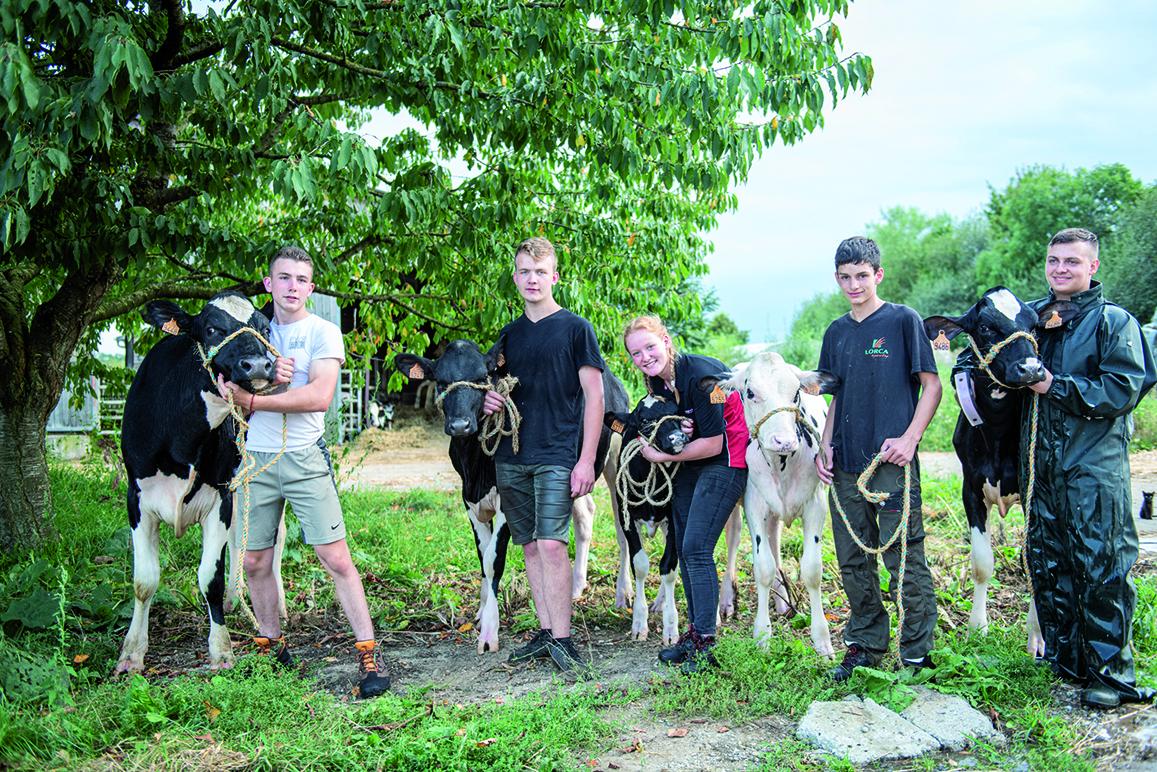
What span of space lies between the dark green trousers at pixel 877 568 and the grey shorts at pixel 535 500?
1.49m

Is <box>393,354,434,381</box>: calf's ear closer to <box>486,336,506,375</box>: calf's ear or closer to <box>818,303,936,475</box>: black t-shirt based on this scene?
<box>486,336,506,375</box>: calf's ear

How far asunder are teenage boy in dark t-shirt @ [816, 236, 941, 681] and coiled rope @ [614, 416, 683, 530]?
42.8 inches

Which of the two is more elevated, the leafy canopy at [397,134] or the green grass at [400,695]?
the leafy canopy at [397,134]

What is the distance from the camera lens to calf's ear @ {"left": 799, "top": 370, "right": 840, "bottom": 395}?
4.89 metres

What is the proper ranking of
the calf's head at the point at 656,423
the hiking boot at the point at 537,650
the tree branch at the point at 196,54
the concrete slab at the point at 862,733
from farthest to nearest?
the tree branch at the point at 196,54
the hiking boot at the point at 537,650
the calf's head at the point at 656,423
the concrete slab at the point at 862,733

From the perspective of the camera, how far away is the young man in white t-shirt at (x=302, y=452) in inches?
186

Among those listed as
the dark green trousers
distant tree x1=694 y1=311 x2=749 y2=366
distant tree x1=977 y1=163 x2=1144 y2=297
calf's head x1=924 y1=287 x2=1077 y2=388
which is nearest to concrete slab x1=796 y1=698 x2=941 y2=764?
the dark green trousers

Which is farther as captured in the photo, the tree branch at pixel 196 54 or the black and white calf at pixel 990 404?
the tree branch at pixel 196 54

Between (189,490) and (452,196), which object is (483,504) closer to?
(189,490)

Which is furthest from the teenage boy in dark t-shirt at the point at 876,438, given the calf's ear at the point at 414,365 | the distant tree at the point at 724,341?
the distant tree at the point at 724,341

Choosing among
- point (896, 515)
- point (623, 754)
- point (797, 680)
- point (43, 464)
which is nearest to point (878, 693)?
point (797, 680)

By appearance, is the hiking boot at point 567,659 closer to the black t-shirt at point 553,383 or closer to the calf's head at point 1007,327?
the black t-shirt at point 553,383

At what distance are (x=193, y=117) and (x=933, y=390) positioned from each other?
5.08 meters

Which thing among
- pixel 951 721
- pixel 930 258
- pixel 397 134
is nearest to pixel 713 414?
pixel 951 721
